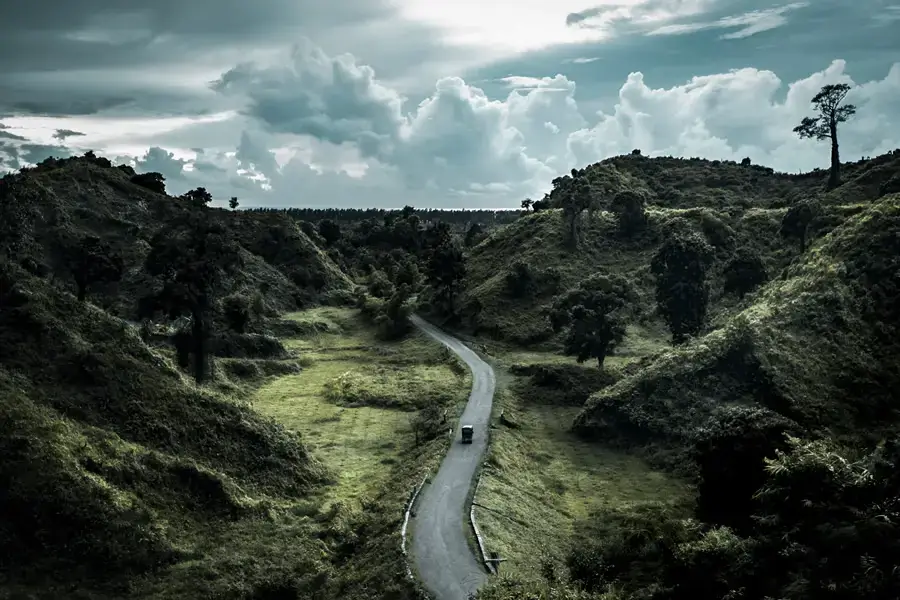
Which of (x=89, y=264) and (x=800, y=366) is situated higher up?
(x=89, y=264)

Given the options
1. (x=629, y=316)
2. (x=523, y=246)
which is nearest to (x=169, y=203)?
(x=523, y=246)

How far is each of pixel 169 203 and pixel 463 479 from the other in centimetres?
11835

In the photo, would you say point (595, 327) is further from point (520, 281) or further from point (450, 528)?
point (450, 528)

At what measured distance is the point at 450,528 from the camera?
116 ft

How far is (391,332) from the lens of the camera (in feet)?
332

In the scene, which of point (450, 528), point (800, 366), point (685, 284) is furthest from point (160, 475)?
point (685, 284)

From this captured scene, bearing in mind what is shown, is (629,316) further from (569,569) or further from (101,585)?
(101,585)

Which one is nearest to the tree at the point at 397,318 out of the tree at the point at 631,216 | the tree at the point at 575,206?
Result: the tree at the point at 575,206

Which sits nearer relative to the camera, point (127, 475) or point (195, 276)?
point (127, 475)

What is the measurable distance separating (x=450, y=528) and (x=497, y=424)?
2137 cm

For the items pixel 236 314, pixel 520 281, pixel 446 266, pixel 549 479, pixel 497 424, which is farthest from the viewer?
pixel 446 266

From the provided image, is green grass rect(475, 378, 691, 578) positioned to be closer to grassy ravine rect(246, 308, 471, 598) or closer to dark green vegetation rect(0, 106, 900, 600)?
dark green vegetation rect(0, 106, 900, 600)

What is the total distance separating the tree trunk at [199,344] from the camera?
62.2 meters

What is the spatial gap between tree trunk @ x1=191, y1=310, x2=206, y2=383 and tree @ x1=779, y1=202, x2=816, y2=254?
251 feet
